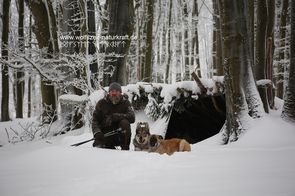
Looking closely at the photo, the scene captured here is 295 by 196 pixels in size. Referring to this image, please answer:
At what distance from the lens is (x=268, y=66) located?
8164mm

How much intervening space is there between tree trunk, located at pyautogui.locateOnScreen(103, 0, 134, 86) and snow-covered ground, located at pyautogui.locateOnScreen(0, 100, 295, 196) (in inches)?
189

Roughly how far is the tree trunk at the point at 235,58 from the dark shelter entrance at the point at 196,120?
2531mm

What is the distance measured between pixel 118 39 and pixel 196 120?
3356 millimetres

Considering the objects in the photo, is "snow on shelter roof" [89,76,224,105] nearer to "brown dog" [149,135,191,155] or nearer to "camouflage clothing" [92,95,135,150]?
"camouflage clothing" [92,95,135,150]

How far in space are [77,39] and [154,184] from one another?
8.34m

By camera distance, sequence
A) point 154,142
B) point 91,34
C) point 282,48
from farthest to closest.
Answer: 1. point 282,48
2. point 91,34
3. point 154,142

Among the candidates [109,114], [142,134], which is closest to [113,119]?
[109,114]

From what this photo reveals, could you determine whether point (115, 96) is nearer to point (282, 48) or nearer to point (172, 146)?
point (172, 146)

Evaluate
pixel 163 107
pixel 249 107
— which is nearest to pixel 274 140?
pixel 249 107

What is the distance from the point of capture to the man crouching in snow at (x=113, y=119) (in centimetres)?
591

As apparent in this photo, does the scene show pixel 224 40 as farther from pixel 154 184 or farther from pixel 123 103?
pixel 154 184

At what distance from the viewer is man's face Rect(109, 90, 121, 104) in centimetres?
592

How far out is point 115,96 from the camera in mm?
5945

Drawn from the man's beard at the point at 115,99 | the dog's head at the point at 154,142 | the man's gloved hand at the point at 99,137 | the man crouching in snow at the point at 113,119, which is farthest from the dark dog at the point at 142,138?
the man's beard at the point at 115,99
